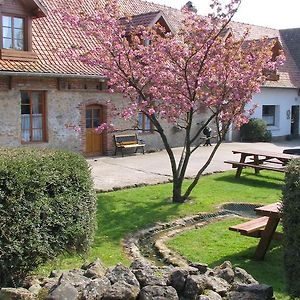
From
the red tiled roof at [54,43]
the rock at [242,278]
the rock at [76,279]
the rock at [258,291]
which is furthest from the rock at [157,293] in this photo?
the red tiled roof at [54,43]

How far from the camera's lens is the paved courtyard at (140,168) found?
1398cm

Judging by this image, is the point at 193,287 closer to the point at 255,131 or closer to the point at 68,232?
the point at 68,232

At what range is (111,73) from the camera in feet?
38.1

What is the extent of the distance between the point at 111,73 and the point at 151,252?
5086mm

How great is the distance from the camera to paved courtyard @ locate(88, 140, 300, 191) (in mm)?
13984

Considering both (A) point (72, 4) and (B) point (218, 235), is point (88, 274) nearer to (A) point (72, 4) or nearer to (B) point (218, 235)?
(B) point (218, 235)

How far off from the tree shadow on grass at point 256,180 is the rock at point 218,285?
349 inches

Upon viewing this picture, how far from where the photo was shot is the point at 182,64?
11125 millimetres

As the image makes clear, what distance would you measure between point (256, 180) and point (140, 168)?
4.11 m

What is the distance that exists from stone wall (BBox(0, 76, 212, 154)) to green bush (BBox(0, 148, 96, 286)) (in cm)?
977

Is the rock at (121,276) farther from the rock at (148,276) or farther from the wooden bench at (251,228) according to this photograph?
the wooden bench at (251,228)

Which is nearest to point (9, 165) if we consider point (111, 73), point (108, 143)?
point (111, 73)

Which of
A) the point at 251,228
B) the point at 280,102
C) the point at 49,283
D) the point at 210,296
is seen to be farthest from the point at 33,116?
the point at 280,102

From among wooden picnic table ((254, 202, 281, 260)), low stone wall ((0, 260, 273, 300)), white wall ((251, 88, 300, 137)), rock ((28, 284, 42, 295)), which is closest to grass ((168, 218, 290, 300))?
wooden picnic table ((254, 202, 281, 260))
